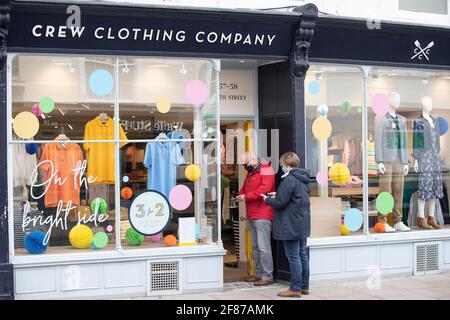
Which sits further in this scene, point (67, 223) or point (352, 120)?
point (352, 120)

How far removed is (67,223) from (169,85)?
7.57ft

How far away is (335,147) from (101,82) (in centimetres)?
365

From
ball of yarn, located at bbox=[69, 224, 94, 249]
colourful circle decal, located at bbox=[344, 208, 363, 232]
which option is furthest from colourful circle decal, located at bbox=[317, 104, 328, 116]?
ball of yarn, located at bbox=[69, 224, 94, 249]

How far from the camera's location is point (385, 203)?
35.6 feet

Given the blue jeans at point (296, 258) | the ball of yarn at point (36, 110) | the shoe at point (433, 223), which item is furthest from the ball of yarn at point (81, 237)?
the shoe at point (433, 223)

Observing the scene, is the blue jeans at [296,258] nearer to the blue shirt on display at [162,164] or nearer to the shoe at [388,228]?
the blue shirt on display at [162,164]

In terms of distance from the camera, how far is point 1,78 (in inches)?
335

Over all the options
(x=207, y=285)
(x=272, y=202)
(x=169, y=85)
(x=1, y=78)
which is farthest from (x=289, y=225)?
(x=1, y=78)

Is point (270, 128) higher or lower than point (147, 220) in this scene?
higher

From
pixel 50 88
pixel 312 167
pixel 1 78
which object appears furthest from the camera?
pixel 312 167

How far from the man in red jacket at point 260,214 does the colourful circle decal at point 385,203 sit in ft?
6.05

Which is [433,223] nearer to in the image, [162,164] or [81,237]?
[162,164]

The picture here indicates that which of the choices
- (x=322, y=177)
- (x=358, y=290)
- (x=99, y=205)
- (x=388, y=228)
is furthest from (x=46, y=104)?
(x=388, y=228)

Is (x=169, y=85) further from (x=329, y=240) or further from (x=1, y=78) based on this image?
(x=329, y=240)
